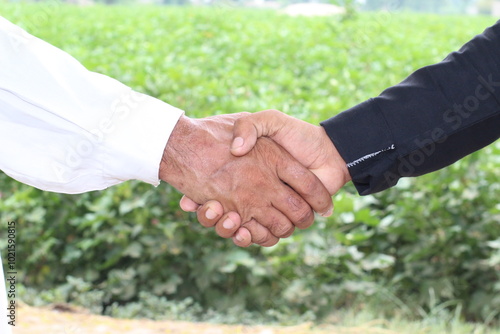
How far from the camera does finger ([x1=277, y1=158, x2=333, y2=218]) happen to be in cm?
243

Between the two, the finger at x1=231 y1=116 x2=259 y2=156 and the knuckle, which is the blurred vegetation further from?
the finger at x1=231 y1=116 x2=259 y2=156

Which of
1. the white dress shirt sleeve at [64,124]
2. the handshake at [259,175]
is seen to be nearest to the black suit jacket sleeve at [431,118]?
the handshake at [259,175]

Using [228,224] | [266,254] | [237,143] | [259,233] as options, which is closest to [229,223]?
[228,224]

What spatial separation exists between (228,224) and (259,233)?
0.40ft

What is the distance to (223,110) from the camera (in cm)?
414

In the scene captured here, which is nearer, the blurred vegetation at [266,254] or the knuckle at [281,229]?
the knuckle at [281,229]

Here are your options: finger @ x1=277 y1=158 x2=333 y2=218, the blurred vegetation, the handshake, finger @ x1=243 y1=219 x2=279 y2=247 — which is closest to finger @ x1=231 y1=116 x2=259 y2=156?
the handshake

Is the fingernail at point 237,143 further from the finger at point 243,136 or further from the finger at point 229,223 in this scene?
the finger at point 229,223

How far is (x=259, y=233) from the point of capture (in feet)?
8.02

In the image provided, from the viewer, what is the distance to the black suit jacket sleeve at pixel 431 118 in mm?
2223

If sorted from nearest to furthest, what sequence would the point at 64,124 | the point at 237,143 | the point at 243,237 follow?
the point at 64,124 < the point at 237,143 < the point at 243,237

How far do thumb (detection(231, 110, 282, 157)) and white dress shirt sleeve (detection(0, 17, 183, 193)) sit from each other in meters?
0.32

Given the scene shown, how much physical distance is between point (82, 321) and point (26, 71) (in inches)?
68.0

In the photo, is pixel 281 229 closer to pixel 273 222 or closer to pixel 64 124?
pixel 273 222
